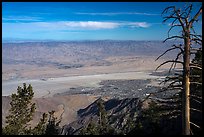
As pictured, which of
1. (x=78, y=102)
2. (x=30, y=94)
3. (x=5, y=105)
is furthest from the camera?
(x=78, y=102)

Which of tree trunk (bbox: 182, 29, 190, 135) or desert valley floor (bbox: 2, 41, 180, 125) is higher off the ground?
tree trunk (bbox: 182, 29, 190, 135)

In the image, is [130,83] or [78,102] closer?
[78,102]

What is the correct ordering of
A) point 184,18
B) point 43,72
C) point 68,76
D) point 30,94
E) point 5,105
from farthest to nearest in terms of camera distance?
point 43,72
point 68,76
point 5,105
point 30,94
point 184,18

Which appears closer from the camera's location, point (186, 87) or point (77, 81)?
point (186, 87)

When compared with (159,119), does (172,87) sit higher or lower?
higher

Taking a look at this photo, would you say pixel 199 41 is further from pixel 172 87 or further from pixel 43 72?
pixel 43 72

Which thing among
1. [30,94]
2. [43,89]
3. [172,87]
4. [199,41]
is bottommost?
[43,89]

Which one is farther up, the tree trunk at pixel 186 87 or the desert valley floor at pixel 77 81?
the tree trunk at pixel 186 87

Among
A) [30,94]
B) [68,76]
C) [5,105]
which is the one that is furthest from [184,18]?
[68,76]

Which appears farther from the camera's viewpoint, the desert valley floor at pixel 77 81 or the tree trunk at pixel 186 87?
the desert valley floor at pixel 77 81

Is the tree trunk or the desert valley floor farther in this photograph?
the desert valley floor

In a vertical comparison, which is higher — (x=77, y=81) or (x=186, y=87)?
(x=186, y=87)
